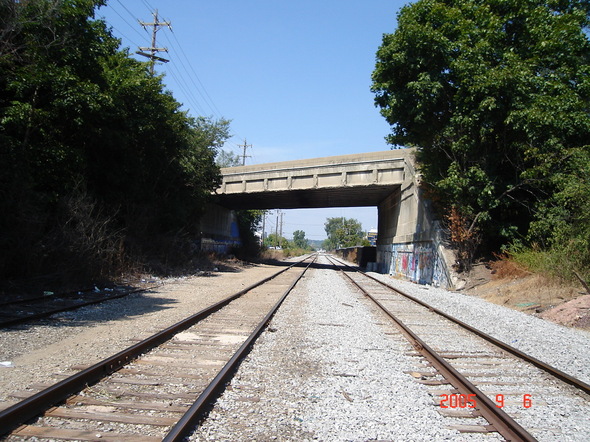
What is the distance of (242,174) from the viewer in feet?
105

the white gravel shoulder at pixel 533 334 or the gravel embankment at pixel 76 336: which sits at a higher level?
the white gravel shoulder at pixel 533 334

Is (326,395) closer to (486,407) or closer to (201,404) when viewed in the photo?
(201,404)

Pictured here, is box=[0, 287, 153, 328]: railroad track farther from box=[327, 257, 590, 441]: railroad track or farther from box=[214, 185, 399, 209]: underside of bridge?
box=[214, 185, 399, 209]: underside of bridge

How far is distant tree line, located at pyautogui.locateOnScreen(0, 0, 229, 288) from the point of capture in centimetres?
1091

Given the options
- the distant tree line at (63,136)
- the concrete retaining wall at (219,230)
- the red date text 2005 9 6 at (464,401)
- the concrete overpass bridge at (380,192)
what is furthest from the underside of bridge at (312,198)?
the red date text 2005 9 6 at (464,401)

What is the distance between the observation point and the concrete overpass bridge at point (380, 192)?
21922mm

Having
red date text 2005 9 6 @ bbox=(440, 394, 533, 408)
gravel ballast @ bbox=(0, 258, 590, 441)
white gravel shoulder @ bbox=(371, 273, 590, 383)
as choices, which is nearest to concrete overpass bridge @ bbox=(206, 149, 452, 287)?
white gravel shoulder @ bbox=(371, 273, 590, 383)

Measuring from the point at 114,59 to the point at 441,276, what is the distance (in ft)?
56.2

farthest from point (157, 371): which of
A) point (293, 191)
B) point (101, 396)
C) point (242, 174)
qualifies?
point (242, 174)

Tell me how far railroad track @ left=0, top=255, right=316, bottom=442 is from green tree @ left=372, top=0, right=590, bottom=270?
546 inches

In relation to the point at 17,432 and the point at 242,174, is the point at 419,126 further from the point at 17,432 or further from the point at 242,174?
the point at 17,432

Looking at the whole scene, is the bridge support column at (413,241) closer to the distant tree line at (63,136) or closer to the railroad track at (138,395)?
the distant tree line at (63,136)

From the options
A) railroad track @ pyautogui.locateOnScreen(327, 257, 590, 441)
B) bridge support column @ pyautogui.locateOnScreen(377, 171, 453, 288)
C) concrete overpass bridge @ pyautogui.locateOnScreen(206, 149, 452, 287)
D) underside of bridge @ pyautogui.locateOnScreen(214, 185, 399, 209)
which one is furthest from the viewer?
underside of bridge @ pyautogui.locateOnScreen(214, 185, 399, 209)

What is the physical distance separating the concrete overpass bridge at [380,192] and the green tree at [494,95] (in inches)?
116
